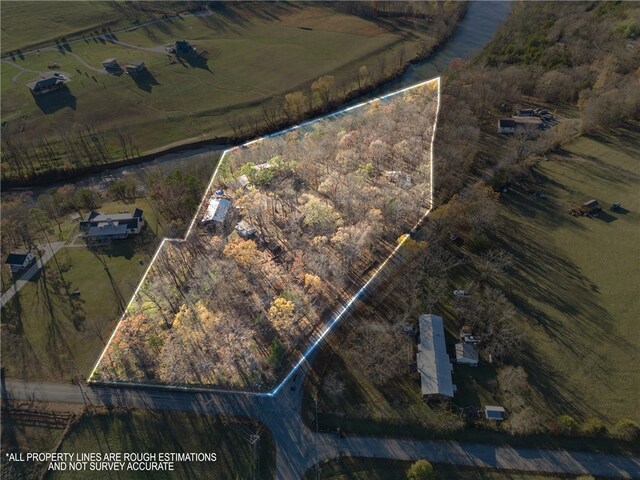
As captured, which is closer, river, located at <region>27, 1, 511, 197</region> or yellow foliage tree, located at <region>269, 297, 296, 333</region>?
yellow foliage tree, located at <region>269, 297, 296, 333</region>

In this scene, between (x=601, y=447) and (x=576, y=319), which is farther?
(x=576, y=319)

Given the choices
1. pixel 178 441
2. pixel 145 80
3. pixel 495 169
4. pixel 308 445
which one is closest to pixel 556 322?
pixel 495 169

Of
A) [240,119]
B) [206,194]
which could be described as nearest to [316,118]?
[240,119]

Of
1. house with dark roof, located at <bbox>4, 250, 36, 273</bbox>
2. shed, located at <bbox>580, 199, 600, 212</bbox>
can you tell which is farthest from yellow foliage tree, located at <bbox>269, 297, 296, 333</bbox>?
shed, located at <bbox>580, 199, 600, 212</bbox>

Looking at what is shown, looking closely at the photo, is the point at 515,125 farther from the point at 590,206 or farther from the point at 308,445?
the point at 308,445

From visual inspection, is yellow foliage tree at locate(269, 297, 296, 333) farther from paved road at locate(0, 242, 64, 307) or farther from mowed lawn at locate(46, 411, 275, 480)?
paved road at locate(0, 242, 64, 307)

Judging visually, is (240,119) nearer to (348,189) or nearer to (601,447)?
(348,189)
